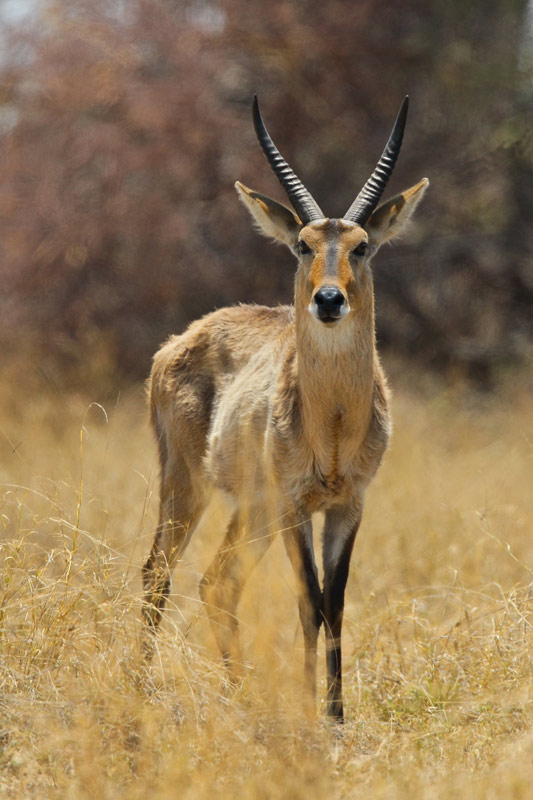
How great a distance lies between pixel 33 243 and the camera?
13047 mm

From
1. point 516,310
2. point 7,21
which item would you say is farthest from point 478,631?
point 7,21

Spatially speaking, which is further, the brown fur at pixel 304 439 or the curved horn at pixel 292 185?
the curved horn at pixel 292 185

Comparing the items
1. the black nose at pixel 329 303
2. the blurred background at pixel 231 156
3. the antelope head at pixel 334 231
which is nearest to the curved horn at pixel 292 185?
the antelope head at pixel 334 231

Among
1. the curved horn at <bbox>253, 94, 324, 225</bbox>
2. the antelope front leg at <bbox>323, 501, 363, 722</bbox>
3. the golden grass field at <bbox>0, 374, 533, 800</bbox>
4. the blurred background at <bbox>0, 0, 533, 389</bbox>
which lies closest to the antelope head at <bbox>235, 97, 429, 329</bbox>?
the curved horn at <bbox>253, 94, 324, 225</bbox>

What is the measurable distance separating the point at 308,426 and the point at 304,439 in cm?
7

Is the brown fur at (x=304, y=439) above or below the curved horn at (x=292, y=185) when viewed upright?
below

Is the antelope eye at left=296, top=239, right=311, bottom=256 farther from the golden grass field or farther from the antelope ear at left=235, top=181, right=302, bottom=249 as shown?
the golden grass field

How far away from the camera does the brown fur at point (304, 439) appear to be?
17.6 ft

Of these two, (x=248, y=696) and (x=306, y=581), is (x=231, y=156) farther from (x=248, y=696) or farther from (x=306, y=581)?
(x=248, y=696)

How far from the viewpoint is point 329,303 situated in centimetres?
504

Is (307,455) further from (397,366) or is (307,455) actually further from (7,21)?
(7,21)

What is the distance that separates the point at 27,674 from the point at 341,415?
203 centimetres

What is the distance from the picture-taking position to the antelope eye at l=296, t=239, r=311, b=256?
5.59m

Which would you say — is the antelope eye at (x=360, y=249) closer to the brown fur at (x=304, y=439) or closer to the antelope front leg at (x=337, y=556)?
the brown fur at (x=304, y=439)
